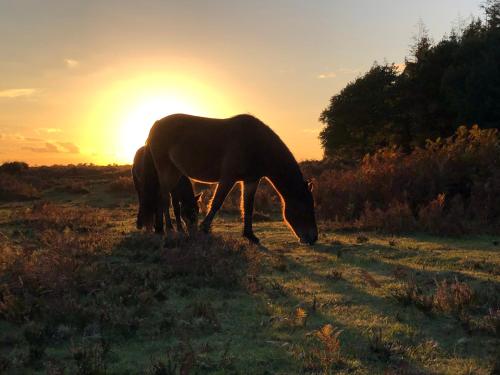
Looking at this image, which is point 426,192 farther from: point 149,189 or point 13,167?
point 13,167

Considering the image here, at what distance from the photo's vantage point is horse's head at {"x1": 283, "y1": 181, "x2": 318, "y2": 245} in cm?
1082

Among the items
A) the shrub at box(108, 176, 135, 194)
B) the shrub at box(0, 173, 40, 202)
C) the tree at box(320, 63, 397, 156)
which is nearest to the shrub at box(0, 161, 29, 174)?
the shrub at box(0, 173, 40, 202)

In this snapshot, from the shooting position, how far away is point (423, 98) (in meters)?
39.1

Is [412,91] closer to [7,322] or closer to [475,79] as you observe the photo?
[475,79]

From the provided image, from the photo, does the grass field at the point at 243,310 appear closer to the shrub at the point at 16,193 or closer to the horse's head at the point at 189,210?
the horse's head at the point at 189,210

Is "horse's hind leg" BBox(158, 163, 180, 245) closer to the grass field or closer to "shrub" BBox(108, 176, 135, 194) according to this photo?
the grass field

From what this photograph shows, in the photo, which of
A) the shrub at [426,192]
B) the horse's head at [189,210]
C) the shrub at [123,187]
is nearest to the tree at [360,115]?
the shrub at [123,187]

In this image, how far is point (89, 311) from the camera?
5457mm

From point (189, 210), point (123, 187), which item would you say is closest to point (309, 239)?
point (189, 210)

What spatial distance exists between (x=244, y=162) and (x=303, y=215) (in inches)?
69.7

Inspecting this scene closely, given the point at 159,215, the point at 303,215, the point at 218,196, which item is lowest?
the point at 159,215

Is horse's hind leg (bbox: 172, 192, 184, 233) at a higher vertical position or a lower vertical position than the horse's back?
lower

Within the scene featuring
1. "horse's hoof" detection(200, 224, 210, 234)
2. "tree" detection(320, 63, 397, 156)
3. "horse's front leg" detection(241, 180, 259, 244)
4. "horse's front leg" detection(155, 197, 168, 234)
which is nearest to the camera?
"horse's hoof" detection(200, 224, 210, 234)

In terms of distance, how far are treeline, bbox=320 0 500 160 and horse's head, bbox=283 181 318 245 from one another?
23.3m
